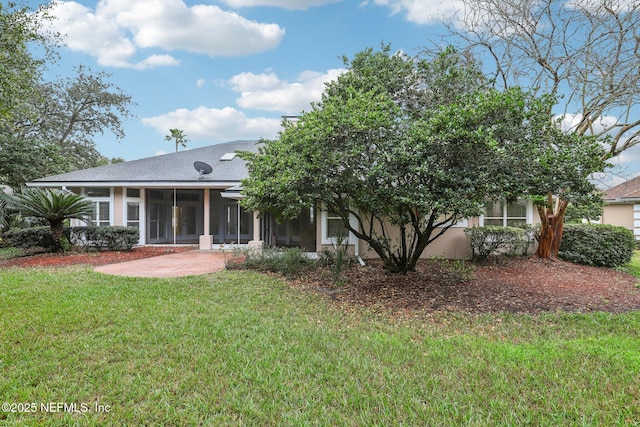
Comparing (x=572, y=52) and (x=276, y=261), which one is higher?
(x=572, y=52)

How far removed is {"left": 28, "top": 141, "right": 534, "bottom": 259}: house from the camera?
38.8 feet

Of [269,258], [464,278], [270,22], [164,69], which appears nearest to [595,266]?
[464,278]

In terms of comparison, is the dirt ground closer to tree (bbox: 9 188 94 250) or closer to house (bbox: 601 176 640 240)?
tree (bbox: 9 188 94 250)

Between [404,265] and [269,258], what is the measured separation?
373 cm

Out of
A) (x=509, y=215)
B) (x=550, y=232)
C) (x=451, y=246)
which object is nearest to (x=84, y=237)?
(x=451, y=246)

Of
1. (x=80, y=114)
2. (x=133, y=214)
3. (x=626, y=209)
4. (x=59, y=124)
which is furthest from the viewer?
(x=80, y=114)

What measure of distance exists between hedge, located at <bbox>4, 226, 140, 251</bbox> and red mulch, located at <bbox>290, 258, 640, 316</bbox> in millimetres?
8599

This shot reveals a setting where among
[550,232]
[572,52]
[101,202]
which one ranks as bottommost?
[550,232]

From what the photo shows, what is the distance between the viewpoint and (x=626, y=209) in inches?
796

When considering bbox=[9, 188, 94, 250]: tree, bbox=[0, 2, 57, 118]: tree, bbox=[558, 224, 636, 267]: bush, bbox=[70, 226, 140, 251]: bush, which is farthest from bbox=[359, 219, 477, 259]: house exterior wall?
bbox=[0, 2, 57, 118]: tree

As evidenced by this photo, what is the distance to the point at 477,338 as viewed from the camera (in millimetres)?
4707

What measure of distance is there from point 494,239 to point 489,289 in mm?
3714

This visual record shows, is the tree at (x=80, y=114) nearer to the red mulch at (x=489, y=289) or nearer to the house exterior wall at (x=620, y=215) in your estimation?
the red mulch at (x=489, y=289)

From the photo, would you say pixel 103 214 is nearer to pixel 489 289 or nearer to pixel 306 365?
pixel 306 365
